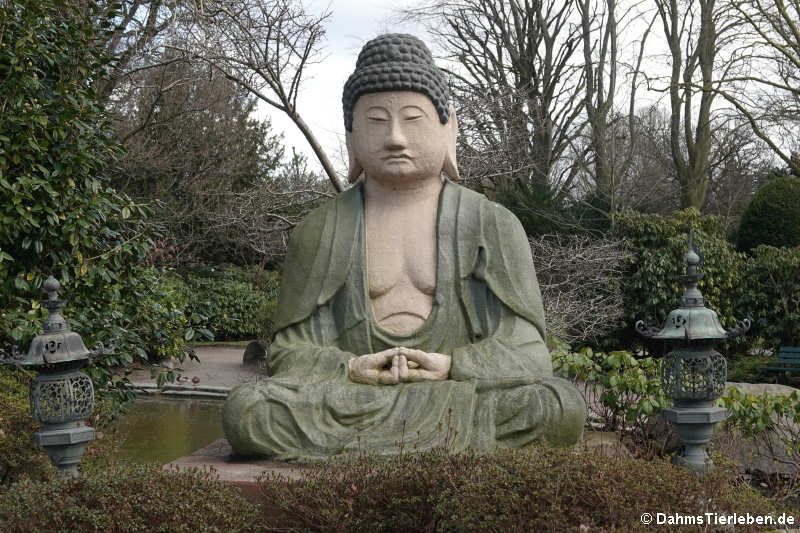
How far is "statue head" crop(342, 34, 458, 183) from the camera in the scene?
4.64 meters

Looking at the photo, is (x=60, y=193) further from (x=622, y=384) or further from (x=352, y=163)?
(x=622, y=384)

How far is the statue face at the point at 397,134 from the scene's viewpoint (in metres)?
4.65

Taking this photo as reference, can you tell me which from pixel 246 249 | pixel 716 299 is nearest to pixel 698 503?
pixel 716 299

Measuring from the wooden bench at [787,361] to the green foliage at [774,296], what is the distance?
0.68m

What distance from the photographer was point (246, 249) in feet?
55.5

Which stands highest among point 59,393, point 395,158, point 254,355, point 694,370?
point 395,158

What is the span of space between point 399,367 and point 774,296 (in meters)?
7.87

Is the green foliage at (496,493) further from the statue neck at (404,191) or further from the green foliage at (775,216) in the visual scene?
the green foliage at (775,216)

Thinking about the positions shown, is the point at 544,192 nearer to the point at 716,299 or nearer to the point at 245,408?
the point at 716,299

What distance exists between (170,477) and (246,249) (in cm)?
1410

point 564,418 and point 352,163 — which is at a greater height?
point 352,163

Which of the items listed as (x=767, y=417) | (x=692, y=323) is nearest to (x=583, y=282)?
(x=767, y=417)

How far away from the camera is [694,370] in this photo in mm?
3953

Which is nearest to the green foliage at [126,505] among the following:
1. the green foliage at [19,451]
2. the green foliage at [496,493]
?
the green foliage at [496,493]
